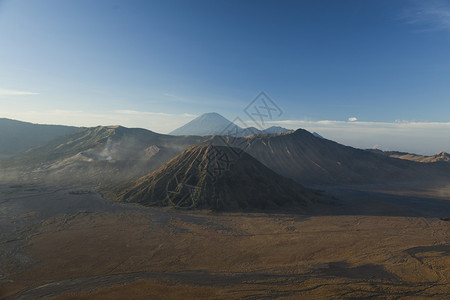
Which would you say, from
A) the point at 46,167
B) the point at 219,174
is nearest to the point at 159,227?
the point at 219,174

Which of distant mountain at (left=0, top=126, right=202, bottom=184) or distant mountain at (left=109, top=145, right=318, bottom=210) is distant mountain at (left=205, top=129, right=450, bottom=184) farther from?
distant mountain at (left=109, top=145, right=318, bottom=210)

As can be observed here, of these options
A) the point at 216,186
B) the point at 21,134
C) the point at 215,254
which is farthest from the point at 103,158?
the point at 21,134

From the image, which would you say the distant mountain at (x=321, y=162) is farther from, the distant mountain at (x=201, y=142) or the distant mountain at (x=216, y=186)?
the distant mountain at (x=216, y=186)

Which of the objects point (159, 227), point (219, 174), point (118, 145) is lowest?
point (159, 227)

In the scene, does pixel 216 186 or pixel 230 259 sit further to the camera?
pixel 216 186

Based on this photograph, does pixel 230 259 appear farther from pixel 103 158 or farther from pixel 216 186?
pixel 103 158

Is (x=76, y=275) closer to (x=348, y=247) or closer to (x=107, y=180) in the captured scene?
(x=348, y=247)
